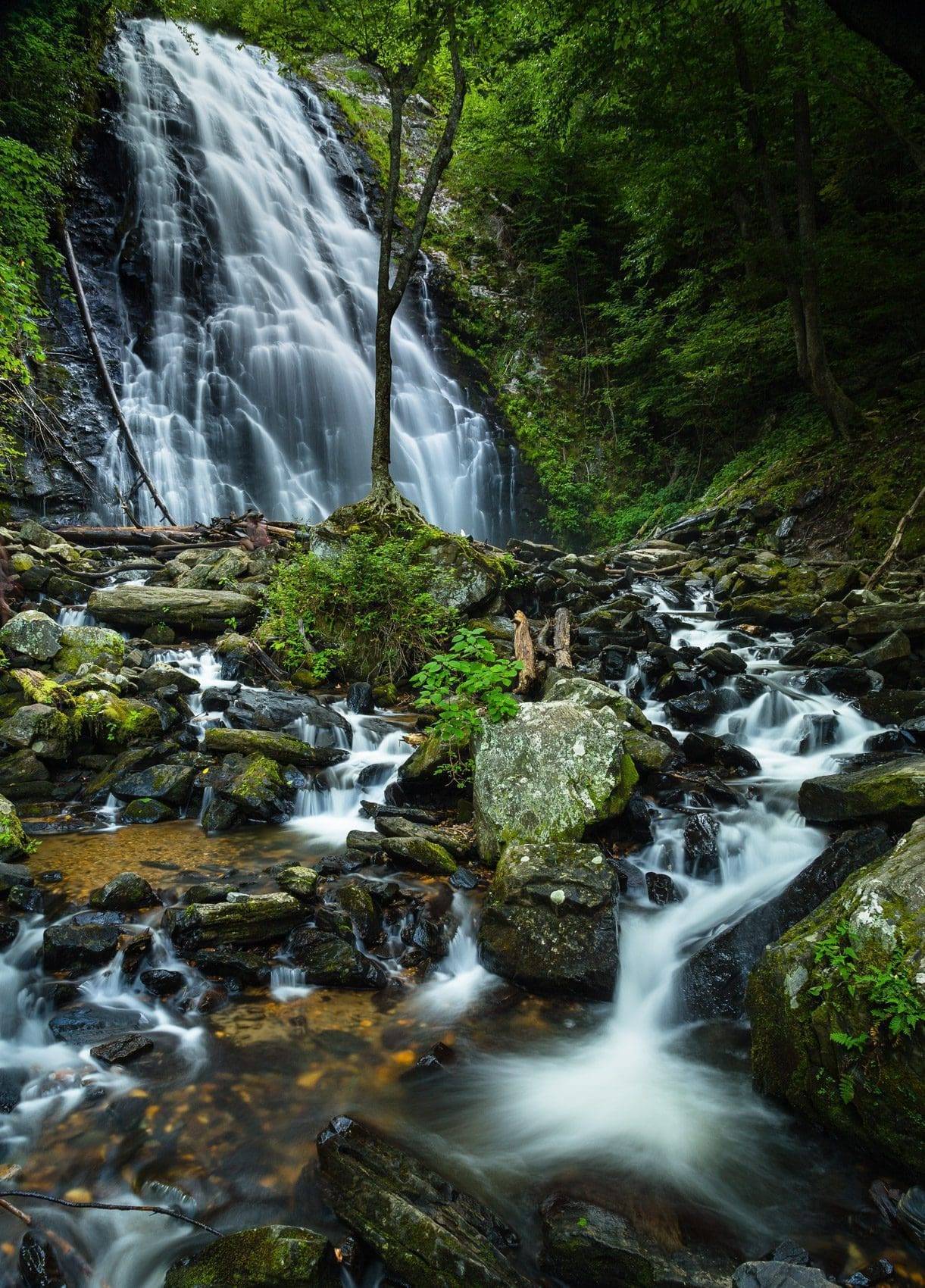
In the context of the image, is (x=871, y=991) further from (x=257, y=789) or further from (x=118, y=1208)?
(x=257, y=789)

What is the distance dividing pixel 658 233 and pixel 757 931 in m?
18.7

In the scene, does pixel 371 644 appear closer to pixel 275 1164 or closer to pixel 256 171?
pixel 275 1164

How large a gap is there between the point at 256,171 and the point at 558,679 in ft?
70.6

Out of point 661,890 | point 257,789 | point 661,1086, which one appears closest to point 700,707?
point 661,890

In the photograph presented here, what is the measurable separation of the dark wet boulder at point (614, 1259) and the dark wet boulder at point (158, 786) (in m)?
4.46

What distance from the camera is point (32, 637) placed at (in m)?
7.15

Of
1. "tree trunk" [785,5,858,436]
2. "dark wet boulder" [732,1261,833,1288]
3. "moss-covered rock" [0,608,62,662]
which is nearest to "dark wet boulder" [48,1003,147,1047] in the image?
"dark wet boulder" [732,1261,833,1288]

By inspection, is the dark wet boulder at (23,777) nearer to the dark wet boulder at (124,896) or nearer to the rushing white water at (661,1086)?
the dark wet boulder at (124,896)

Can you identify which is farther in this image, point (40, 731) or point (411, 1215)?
point (40, 731)

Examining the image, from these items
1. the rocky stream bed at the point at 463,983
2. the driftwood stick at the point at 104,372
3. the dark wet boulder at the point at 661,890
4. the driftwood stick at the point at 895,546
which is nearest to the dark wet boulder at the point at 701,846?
the rocky stream bed at the point at 463,983

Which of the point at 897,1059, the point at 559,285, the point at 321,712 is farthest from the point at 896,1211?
the point at 559,285

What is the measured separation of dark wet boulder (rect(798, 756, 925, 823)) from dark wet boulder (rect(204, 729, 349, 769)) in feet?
13.6

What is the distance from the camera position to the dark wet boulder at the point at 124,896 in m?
4.10

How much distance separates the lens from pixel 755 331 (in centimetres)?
1418
